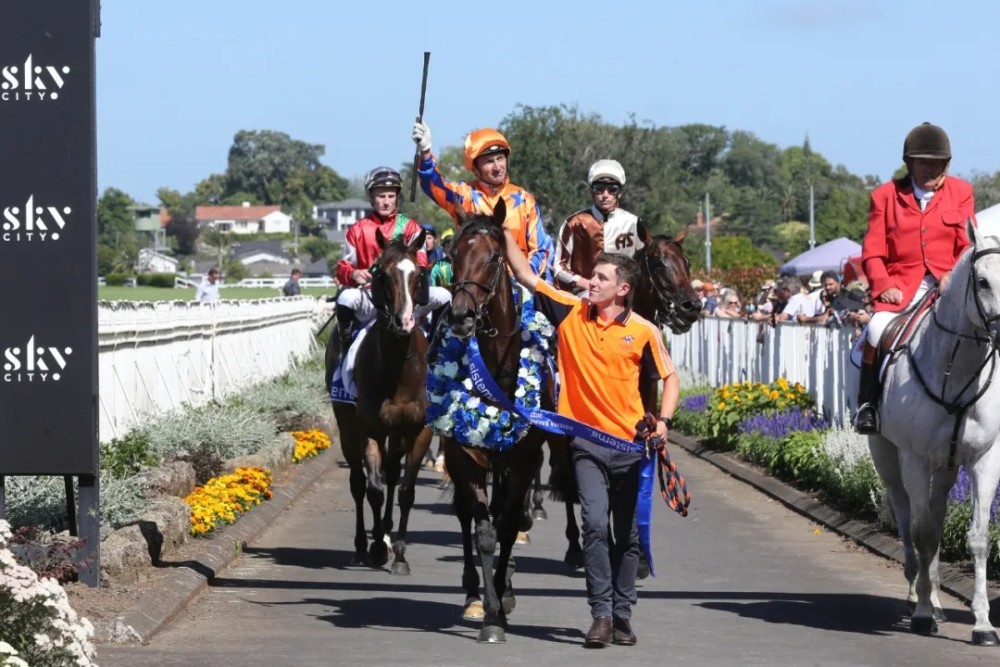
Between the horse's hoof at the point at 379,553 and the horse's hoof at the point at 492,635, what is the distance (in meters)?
3.24

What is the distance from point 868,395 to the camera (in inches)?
437

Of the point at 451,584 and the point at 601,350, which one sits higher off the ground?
the point at 601,350

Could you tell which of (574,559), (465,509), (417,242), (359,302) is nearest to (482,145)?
(417,242)

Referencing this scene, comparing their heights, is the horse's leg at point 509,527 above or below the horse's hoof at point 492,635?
above

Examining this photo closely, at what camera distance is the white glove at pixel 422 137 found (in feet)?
36.1

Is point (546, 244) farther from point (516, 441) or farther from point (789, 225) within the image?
point (789, 225)

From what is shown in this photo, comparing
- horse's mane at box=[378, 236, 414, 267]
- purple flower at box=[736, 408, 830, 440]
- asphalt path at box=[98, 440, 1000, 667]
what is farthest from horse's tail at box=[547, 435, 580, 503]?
purple flower at box=[736, 408, 830, 440]

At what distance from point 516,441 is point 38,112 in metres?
3.45

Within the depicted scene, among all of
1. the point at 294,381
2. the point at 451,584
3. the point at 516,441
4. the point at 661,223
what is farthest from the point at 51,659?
the point at 661,223

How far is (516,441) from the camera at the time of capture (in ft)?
33.1

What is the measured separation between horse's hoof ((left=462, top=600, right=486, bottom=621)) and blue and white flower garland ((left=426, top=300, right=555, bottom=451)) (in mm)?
1150

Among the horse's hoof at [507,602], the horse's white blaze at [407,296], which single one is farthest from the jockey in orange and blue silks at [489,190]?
the horse's hoof at [507,602]

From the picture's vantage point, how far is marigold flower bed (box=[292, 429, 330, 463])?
21031mm

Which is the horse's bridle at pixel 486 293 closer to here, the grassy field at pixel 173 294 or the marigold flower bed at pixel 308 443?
the marigold flower bed at pixel 308 443
